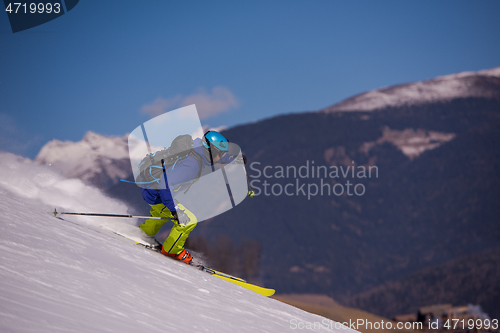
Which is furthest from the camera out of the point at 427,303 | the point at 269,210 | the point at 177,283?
the point at 269,210

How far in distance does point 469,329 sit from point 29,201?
107307 millimetres

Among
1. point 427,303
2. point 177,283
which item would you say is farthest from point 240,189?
point 427,303

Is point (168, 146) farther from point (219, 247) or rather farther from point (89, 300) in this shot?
point (219, 247)

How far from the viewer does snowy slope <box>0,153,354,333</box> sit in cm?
285

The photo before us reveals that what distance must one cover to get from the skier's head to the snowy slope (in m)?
2.09

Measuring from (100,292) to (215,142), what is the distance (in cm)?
413

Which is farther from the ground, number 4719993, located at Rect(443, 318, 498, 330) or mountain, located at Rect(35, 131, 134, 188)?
mountain, located at Rect(35, 131, 134, 188)

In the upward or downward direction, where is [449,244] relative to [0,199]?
upward

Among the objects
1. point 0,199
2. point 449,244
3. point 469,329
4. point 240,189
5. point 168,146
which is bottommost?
point 469,329

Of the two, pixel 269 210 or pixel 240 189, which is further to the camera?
pixel 269 210

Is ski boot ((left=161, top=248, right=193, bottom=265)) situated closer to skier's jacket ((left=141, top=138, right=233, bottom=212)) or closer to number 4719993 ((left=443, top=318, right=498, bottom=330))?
skier's jacket ((left=141, top=138, right=233, bottom=212))

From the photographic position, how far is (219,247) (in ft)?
289

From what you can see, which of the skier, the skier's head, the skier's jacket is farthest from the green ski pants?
the skier's head

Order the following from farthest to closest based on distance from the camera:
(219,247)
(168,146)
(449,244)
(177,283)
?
(449,244)
(219,247)
(168,146)
(177,283)
